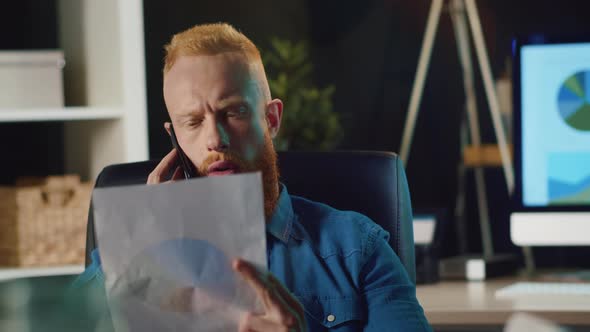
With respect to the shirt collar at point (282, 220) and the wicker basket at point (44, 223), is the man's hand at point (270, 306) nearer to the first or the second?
the shirt collar at point (282, 220)

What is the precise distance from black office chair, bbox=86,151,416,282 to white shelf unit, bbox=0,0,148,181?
1021 mm

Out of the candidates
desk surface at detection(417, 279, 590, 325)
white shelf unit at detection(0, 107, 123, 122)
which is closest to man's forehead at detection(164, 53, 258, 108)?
desk surface at detection(417, 279, 590, 325)

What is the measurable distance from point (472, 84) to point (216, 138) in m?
1.61

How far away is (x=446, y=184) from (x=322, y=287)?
1776mm

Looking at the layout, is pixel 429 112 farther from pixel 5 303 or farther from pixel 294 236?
pixel 5 303

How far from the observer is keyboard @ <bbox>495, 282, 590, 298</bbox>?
6.59ft

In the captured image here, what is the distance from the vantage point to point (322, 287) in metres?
1.36

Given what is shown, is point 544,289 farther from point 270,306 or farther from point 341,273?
point 270,306

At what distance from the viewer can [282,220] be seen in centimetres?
138

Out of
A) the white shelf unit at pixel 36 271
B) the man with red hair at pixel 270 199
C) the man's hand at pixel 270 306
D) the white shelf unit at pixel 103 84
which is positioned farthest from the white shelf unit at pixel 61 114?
the man's hand at pixel 270 306

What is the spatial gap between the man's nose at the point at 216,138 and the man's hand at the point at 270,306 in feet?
0.97

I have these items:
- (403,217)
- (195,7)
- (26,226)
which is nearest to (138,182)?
(403,217)

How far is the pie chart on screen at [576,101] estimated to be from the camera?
86.3 inches

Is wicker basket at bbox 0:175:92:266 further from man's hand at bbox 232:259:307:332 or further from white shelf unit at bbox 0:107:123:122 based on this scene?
man's hand at bbox 232:259:307:332
